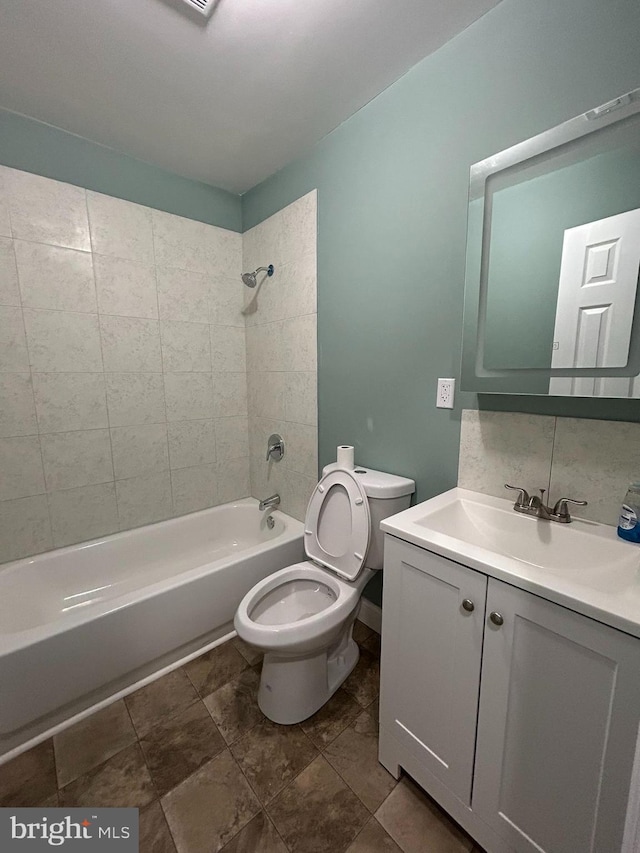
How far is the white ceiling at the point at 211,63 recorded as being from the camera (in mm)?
1081

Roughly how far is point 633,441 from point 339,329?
122 centimetres

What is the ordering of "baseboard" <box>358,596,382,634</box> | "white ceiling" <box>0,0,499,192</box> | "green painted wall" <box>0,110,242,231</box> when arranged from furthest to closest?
"baseboard" <box>358,596,382,634</box> → "green painted wall" <box>0,110,242,231</box> → "white ceiling" <box>0,0,499,192</box>

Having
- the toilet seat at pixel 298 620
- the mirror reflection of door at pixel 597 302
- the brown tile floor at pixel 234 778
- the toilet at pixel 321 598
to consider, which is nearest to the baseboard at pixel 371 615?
the toilet at pixel 321 598

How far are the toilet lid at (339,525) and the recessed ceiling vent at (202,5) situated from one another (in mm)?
1626

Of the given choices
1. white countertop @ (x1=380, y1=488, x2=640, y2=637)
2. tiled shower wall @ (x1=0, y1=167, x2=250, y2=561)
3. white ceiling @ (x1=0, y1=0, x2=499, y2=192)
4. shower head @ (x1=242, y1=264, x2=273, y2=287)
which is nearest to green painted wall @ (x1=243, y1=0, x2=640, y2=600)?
white ceiling @ (x1=0, y1=0, x2=499, y2=192)

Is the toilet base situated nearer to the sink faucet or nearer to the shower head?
the sink faucet

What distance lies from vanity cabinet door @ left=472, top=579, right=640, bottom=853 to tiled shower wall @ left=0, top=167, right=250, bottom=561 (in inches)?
75.0

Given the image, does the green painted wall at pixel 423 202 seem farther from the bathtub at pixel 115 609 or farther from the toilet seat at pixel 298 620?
the bathtub at pixel 115 609

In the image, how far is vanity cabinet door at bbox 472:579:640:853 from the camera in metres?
0.65

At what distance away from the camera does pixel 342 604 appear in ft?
4.26

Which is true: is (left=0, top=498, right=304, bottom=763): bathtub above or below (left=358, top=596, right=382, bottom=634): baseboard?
above

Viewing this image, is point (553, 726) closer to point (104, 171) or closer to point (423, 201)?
point (423, 201)

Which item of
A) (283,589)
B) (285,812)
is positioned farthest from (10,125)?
(285,812)

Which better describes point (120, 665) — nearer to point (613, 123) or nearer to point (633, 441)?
point (633, 441)
